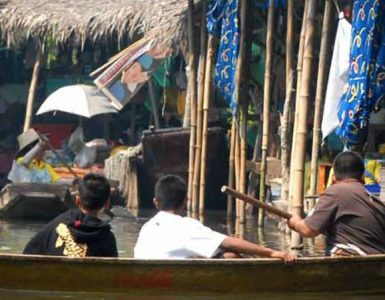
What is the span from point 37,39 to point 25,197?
5.62m

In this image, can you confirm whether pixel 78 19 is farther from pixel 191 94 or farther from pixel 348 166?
pixel 348 166

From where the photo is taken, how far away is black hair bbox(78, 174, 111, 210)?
8344 millimetres

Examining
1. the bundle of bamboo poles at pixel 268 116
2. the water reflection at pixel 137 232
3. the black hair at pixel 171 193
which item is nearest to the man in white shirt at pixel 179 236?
the black hair at pixel 171 193

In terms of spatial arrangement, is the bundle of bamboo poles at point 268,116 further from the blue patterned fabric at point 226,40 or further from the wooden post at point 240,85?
the blue patterned fabric at point 226,40

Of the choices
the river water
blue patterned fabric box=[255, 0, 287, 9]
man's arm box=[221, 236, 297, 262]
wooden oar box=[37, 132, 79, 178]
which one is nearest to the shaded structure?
wooden oar box=[37, 132, 79, 178]

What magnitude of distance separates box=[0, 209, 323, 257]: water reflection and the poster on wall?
8.76 ft

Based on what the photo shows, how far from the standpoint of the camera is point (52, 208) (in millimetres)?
17469

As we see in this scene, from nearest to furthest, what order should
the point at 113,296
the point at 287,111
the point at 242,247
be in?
the point at 242,247
the point at 113,296
the point at 287,111

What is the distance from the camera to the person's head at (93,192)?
834cm

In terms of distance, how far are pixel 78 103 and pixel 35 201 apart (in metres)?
3.46

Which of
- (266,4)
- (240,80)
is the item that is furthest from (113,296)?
(266,4)

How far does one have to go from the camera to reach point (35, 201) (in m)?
17.4

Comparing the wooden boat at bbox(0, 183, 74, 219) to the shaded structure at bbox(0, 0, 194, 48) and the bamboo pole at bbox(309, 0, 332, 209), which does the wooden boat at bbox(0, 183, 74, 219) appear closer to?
the shaded structure at bbox(0, 0, 194, 48)

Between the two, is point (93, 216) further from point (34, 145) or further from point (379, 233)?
point (34, 145)
